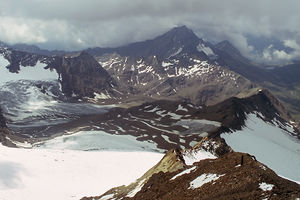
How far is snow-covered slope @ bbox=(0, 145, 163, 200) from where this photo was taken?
2261 inches

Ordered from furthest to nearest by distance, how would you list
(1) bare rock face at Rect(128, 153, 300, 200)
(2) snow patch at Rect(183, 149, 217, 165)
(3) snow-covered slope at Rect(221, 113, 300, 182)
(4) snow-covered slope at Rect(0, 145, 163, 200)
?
(3) snow-covered slope at Rect(221, 113, 300, 182) → (4) snow-covered slope at Rect(0, 145, 163, 200) → (2) snow patch at Rect(183, 149, 217, 165) → (1) bare rock face at Rect(128, 153, 300, 200)

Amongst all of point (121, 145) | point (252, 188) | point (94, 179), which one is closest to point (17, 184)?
point (94, 179)

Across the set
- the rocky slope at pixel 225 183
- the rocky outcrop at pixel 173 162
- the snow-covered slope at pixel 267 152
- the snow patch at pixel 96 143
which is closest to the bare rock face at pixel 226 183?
the rocky slope at pixel 225 183

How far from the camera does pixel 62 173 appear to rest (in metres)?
66.7

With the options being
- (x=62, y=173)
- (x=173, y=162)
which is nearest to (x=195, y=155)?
(x=173, y=162)

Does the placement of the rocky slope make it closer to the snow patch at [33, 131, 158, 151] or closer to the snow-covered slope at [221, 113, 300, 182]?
the snow-covered slope at [221, 113, 300, 182]

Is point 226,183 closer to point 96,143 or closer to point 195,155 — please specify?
point 195,155

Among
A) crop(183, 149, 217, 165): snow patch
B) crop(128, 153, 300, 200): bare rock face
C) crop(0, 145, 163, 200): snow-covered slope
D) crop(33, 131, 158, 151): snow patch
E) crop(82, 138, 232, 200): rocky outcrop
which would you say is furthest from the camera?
crop(33, 131, 158, 151): snow patch

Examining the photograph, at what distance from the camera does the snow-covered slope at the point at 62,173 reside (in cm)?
5744

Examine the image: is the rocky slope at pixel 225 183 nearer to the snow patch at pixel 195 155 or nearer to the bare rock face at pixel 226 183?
the bare rock face at pixel 226 183

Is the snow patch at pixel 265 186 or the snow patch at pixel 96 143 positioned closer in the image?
the snow patch at pixel 265 186

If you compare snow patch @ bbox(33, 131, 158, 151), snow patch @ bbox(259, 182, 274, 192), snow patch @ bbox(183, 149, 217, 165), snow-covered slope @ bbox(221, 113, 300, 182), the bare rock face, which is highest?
snow patch @ bbox(259, 182, 274, 192)

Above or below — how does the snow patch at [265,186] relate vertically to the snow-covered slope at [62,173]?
above

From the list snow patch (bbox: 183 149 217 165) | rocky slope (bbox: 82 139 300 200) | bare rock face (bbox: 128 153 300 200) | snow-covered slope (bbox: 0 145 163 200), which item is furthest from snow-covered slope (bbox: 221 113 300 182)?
bare rock face (bbox: 128 153 300 200)
